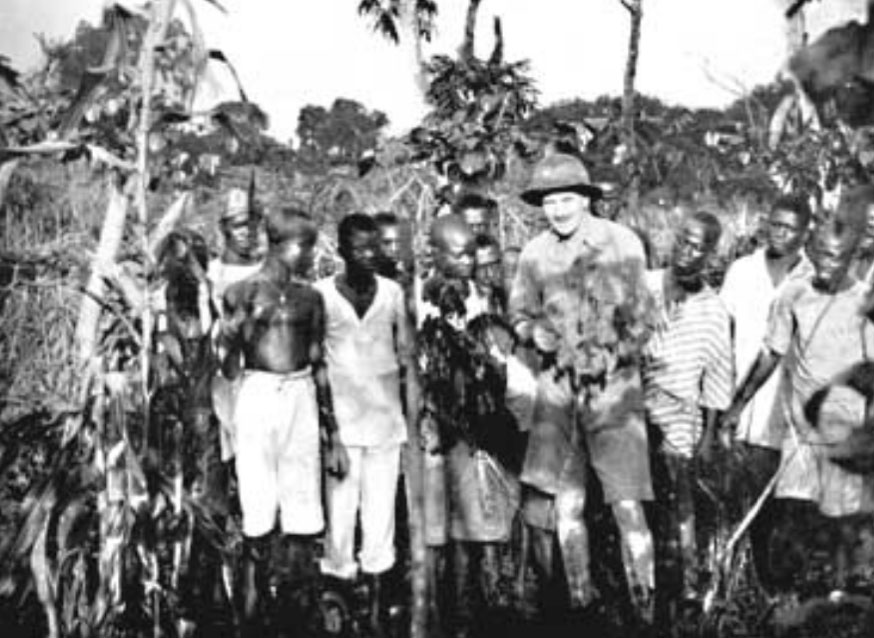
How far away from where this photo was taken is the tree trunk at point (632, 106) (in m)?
6.40

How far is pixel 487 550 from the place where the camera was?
4.97m

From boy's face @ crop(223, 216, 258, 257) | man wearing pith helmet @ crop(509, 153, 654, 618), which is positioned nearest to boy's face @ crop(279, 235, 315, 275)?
boy's face @ crop(223, 216, 258, 257)

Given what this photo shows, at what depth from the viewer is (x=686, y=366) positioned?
4891 millimetres

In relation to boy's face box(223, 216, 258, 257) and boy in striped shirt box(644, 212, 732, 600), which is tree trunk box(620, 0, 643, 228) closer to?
boy in striped shirt box(644, 212, 732, 600)

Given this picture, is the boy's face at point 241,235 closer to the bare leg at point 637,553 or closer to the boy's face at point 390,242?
the boy's face at point 390,242

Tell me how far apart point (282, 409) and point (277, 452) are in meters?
0.20

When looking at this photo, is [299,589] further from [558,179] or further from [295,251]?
[558,179]

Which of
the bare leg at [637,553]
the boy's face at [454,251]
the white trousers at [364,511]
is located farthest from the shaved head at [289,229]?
the bare leg at [637,553]

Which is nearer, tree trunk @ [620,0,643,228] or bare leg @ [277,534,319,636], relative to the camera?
bare leg @ [277,534,319,636]

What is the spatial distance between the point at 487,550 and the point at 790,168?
3066mm

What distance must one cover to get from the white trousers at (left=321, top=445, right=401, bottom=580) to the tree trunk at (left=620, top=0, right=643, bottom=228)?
78.6 inches

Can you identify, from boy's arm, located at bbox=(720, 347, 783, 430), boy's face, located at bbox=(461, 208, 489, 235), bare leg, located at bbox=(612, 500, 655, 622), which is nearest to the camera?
bare leg, located at bbox=(612, 500, 655, 622)

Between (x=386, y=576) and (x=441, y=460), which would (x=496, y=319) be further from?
(x=386, y=576)

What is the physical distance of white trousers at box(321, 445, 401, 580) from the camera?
16.0 feet
